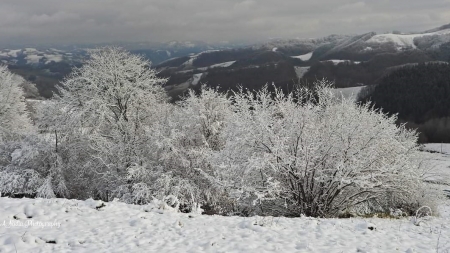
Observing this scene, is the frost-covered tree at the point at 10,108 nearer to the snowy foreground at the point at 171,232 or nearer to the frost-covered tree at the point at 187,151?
the frost-covered tree at the point at 187,151

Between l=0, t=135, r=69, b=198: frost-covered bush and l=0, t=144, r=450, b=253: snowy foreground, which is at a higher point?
l=0, t=144, r=450, b=253: snowy foreground

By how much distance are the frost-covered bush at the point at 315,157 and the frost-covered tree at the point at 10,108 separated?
86.7 feet

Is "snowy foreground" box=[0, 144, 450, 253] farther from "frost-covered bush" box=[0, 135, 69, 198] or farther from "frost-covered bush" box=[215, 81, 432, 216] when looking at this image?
"frost-covered bush" box=[0, 135, 69, 198]

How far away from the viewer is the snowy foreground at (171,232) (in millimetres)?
8609

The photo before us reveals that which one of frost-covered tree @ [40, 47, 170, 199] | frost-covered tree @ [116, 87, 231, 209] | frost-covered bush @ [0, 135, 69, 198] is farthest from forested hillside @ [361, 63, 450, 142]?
frost-covered bush @ [0, 135, 69, 198]

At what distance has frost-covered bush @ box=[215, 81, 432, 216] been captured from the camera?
16891 millimetres

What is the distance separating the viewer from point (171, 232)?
9844 mm

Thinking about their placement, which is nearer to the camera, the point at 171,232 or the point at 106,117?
the point at 171,232

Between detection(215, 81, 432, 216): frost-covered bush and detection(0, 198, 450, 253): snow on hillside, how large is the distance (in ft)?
15.4

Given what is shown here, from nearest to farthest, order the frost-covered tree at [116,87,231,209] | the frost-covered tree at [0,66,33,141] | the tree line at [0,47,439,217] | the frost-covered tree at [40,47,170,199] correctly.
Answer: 1. the tree line at [0,47,439,217]
2. the frost-covered tree at [116,87,231,209]
3. the frost-covered tree at [40,47,170,199]
4. the frost-covered tree at [0,66,33,141]

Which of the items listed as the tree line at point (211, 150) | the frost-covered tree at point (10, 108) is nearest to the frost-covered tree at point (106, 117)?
the tree line at point (211, 150)

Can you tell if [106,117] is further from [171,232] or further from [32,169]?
[171,232]

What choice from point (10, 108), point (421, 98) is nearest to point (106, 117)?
point (10, 108)

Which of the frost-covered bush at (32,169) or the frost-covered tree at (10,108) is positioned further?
the frost-covered tree at (10,108)
